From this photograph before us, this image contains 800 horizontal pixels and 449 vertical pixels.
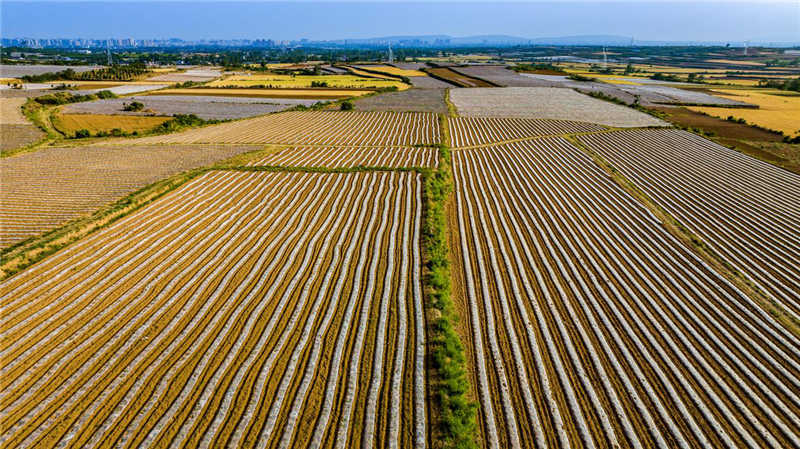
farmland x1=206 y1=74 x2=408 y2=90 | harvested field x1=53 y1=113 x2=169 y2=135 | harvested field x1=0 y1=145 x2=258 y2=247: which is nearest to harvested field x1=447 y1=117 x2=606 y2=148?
harvested field x1=0 y1=145 x2=258 y2=247

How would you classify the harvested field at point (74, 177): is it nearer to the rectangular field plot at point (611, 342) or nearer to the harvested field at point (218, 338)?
the harvested field at point (218, 338)

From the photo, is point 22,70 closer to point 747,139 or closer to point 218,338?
point 218,338

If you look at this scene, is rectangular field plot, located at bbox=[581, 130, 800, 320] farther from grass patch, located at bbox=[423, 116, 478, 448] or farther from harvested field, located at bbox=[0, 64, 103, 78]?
harvested field, located at bbox=[0, 64, 103, 78]

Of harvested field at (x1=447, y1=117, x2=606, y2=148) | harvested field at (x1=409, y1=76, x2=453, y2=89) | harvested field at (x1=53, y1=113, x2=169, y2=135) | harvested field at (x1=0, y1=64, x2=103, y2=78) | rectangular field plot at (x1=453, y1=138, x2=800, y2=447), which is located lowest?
rectangular field plot at (x1=453, y1=138, x2=800, y2=447)

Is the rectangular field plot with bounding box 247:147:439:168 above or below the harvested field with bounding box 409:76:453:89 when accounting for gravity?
below

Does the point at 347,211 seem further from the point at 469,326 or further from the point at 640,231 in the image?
the point at 640,231

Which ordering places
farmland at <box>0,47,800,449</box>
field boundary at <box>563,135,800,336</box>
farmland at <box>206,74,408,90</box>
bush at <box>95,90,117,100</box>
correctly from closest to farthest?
farmland at <box>0,47,800,449</box>, field boundary at <box>563,135,800,336</box>, bush at <box>95,90,117,100</box>, farmland at <box>206,74,408,90</box>

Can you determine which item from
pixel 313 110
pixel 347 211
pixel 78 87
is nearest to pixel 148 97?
pixel 78 87
